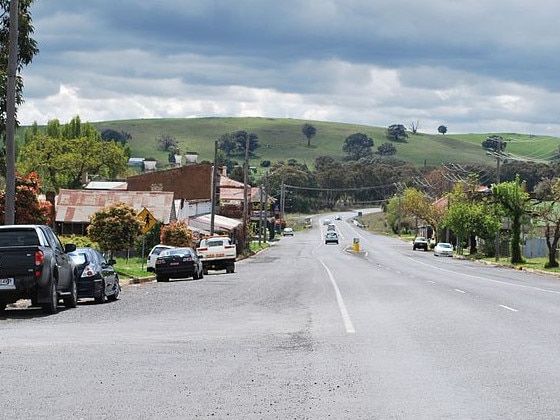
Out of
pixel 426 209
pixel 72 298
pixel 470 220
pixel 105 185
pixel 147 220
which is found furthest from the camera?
pixel 426 209

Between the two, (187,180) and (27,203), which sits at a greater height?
(187,180)

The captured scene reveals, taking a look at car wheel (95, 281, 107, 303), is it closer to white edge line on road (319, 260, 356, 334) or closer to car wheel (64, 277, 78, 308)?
car wheel (64, 277, 78, 308)

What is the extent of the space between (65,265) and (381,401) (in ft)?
48.6

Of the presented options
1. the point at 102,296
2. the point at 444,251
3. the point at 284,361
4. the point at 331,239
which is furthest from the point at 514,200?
the point at 284,361

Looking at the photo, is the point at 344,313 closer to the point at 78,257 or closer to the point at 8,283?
the point at 8,283

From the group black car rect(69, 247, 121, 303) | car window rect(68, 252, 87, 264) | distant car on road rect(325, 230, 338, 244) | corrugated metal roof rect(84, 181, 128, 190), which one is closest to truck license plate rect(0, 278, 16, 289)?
black car rect(69, 247, 121, 303)

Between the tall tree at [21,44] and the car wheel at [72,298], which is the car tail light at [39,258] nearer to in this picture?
the car wheel at [72,298]

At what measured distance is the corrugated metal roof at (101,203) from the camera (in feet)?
274

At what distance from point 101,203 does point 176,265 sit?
4222 centimetres

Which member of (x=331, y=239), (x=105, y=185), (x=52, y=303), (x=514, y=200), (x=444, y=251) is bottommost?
(x=331, y=239)

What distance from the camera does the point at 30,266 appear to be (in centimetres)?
2198

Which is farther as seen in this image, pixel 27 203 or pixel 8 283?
pixel 27 203

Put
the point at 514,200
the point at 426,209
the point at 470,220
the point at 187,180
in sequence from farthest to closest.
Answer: the point at 426,209
the point at 187,180
the point at 470,220
the point at 514,200

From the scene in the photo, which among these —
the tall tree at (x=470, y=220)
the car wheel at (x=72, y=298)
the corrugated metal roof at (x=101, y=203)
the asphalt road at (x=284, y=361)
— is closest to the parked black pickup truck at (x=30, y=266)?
the asphalt road at (x=284, y=361)
